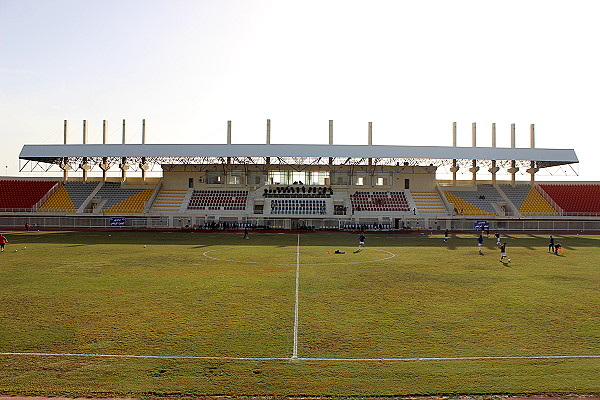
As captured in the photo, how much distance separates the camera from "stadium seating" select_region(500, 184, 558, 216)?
62516 mm

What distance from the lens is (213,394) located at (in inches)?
348

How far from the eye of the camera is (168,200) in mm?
66312

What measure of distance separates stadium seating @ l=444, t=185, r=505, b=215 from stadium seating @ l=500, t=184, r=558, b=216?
195cm

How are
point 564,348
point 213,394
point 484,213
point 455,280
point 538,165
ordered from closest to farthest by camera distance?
point 213,394, point 564,348, point 455,280, point 484,213, point 538,165

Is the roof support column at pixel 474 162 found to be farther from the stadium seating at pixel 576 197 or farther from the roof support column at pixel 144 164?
the roof support column at pixel 144 164

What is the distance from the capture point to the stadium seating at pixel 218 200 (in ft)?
212

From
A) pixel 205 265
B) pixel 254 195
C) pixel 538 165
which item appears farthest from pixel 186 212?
pixel 538 165

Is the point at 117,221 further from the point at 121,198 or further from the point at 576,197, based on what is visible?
the point at 576,197

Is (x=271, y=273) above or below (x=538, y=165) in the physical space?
below

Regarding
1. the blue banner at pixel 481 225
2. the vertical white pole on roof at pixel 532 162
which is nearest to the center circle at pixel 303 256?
the blue banner at pixel 481 225

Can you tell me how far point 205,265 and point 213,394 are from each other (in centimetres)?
1793

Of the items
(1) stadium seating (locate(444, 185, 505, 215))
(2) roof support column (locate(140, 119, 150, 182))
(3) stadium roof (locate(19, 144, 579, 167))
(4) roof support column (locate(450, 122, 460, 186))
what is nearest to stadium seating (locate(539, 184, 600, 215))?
(3) stadium roof (locate(19, 144, 579, 167))

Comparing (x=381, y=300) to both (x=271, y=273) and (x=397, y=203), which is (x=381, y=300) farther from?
(x=397, y=203)

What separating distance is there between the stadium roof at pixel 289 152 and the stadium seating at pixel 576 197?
223 inches
